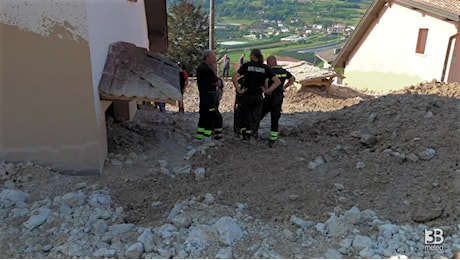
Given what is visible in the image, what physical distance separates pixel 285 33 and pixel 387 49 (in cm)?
3850

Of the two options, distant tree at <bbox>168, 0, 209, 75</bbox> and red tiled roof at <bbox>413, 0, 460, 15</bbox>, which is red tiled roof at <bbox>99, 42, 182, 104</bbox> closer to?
red tiled roof at <bbox>413, 0, 460, 15</bbox>

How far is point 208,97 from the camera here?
680cm

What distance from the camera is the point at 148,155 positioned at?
6418mm

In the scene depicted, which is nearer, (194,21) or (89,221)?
(89,221)

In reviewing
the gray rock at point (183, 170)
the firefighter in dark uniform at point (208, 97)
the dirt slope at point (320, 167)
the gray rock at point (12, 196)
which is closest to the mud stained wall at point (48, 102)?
the dirt slope at point (320, 167)

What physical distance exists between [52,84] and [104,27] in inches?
50.6

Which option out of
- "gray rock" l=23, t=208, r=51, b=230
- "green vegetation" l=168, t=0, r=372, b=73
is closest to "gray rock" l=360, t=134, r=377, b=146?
"gray rock" l=23, t=208, r=51, b=230

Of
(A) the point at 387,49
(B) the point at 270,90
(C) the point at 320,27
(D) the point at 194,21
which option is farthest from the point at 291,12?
(B) the point at 270,90

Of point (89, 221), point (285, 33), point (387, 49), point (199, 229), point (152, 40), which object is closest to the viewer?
point (199, 229)

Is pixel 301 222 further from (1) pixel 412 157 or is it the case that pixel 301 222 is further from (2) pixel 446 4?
(2) pixel 446 4

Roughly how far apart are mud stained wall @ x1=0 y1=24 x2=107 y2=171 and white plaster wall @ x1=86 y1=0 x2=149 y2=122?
196 mm

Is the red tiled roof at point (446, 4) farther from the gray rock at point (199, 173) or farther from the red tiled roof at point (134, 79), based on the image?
the gray rock at point (199, 173)

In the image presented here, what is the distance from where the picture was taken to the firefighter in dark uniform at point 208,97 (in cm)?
665

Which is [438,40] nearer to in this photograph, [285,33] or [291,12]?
[285,33]
